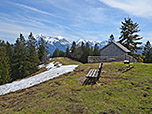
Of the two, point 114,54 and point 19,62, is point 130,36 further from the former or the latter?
point 19,62

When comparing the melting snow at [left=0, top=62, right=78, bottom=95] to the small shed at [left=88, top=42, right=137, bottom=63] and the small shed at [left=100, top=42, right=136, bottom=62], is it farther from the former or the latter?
the small shed at [left=100, top=42, right=136, bottom=62]

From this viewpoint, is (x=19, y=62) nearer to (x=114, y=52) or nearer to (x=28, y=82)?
(x=28, y=82)

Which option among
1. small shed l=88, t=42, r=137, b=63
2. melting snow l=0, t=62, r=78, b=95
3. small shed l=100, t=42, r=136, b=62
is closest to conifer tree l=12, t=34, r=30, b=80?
melting snow l=0, t=62, r=78, b=95

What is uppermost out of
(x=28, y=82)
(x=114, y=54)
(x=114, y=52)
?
(x=114, y=52)

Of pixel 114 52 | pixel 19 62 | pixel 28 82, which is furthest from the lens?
pixel 19 62

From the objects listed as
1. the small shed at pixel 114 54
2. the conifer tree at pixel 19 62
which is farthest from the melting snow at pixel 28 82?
the conifer tree at pixel 19 62

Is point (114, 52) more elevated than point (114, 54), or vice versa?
point (114, 52)

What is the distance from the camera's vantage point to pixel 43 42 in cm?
4541

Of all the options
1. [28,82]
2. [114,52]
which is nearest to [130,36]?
[114,52]

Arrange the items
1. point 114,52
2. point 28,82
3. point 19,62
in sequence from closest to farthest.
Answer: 1. point 28,82
2. point 114,52
3. point 19,62

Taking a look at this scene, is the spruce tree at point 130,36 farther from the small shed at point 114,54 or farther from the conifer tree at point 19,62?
the conifer tree at point 19,62

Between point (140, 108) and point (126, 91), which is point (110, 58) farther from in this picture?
point (140, 108)

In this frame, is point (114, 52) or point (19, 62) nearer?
point (114, 52)

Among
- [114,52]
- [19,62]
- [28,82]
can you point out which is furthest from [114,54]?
[19,62]
